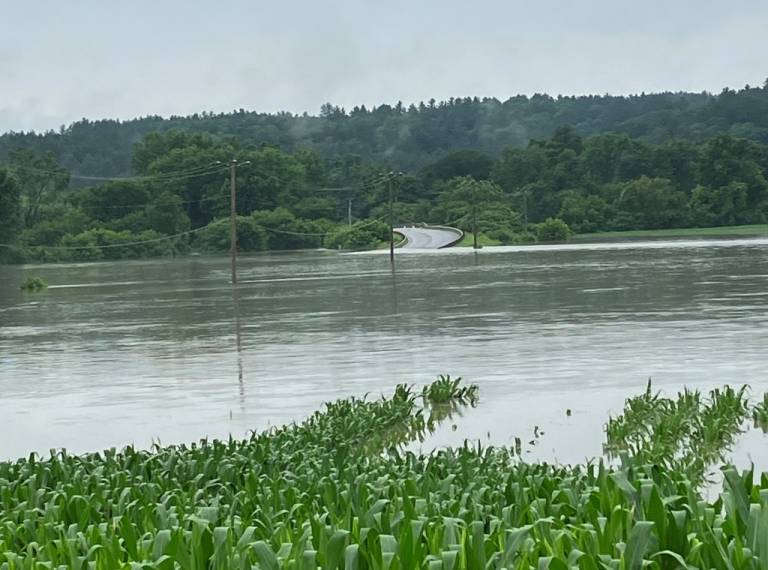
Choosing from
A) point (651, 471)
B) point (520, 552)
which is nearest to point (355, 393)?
point (651, 471)

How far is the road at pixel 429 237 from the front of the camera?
4220 inches

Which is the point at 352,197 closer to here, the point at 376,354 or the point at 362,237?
the point at 362,237

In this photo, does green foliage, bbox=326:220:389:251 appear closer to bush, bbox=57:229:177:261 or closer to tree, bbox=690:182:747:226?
bush, bbox=57:229:177:261

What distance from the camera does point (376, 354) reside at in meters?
22.0

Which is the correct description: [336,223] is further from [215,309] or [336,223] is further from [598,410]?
[598,410]

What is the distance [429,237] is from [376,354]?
95.5 metres

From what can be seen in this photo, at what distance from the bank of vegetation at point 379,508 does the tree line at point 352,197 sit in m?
109

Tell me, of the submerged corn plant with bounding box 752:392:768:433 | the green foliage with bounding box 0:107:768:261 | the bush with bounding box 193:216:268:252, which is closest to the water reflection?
the submerged corn plant with bounding box 752:392:768:433

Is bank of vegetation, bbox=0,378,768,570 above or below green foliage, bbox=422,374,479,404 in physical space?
above

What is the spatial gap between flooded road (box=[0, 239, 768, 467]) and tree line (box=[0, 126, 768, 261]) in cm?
8413

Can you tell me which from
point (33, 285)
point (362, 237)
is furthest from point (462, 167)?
point (33, 285)

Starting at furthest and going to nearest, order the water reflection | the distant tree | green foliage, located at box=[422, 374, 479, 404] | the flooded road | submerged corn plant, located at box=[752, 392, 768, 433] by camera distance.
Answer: the distant tree
the water reflection
green foliage, located at box=[422, 374, 479, 404]
the flooded road
submerged corn plant, located at box=[752, 392, 768, 433]

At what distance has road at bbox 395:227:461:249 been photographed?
10719cm

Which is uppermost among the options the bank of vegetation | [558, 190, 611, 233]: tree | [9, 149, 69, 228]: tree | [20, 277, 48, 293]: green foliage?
[9, 149, 69, 228]: tree
